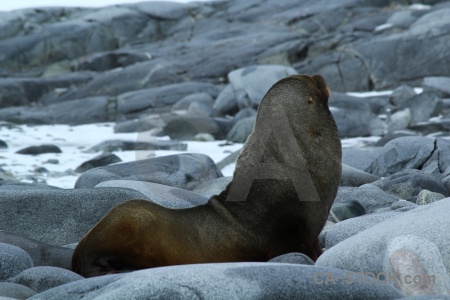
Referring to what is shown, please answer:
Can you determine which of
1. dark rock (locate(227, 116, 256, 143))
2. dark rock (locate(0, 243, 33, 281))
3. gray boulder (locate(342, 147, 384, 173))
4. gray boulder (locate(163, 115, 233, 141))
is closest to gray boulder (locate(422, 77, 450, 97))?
gray boulder (locate(163, 115, 233, 141))

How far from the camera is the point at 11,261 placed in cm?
471

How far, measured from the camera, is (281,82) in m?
5.52

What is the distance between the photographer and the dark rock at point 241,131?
14383 millimetres

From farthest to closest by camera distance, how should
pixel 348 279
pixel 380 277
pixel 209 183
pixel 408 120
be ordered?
1. pixel 408 120
2. pixel 209 183
3. pixel 380 277
4. pixel 348 279

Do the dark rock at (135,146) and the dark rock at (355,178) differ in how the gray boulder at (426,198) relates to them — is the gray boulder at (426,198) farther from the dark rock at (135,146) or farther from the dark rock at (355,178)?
the dark rock at (135,146)

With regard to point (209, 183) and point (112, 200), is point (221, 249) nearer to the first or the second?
point (112, 200)

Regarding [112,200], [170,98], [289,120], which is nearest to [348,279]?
[289,120]

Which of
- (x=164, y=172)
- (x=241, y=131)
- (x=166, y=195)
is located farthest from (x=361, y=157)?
(x=166, y=195)

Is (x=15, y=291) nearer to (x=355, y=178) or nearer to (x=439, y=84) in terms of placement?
(x=355, y=178)

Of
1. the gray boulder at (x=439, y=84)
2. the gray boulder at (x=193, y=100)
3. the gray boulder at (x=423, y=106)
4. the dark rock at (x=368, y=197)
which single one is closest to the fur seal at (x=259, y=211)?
the dark rock at (x=368, y=197)

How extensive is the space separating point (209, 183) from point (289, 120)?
2.85 meters

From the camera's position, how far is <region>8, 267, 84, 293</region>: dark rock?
4.27 meters

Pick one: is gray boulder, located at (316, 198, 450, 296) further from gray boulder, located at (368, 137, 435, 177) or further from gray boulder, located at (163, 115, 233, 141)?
gray boulder, located at (163, 115, 233, 141)

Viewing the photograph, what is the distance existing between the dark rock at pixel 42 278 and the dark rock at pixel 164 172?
3.97 meters
